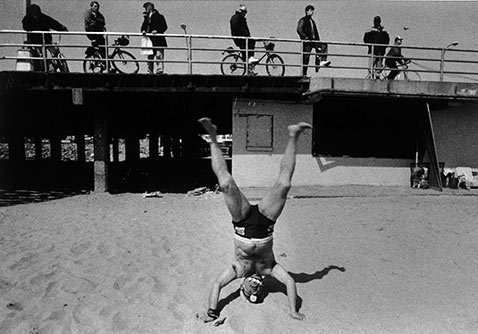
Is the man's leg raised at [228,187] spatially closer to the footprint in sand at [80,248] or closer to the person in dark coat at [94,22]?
the footprint in sand at [80,248]

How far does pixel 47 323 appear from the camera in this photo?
12.0 feet

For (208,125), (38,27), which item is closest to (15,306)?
(208,125)

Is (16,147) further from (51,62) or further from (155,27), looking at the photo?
(155,27)

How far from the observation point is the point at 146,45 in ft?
34.0

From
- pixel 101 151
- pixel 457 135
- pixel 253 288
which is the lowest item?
pixel 253 288

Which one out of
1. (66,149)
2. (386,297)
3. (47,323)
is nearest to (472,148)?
(386,297)

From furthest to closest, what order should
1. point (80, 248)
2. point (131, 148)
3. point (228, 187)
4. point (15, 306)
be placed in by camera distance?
1. point (131, 148)
2. point (80, 248)
3. point (15, 306)
4. point (228, 187)

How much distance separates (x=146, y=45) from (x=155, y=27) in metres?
0.68

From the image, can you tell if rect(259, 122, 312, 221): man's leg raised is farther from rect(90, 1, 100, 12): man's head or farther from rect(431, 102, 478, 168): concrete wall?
rect(431, 102, 478, 168): concrete wall

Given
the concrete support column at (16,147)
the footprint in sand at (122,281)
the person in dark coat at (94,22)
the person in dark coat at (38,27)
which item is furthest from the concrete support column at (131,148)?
the footprint in sand at (122,281)

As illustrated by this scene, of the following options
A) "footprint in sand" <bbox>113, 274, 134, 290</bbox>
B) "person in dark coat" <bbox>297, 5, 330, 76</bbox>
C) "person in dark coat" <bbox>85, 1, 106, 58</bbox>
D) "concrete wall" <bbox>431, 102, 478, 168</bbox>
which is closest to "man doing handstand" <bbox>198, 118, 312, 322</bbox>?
"footprint in sand" <bbox>113, 274, 134, 290</bbox>

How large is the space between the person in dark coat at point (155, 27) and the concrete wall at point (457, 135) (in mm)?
9533

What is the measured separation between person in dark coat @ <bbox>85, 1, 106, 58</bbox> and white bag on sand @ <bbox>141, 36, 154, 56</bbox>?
3.82 feet

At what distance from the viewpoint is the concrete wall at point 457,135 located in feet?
41.4
